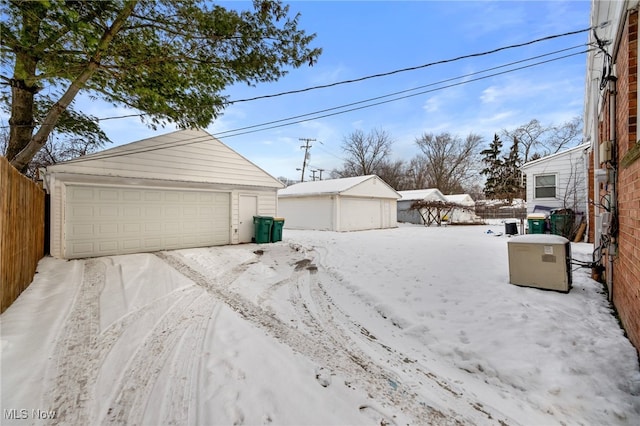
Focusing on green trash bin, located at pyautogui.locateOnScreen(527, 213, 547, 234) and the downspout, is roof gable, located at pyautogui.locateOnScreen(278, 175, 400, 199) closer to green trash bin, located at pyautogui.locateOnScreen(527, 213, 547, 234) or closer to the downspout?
green trash bin, located at pyautogui.locateOnScreen(527, 213, 547, 234)

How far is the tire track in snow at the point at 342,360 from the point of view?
222cm

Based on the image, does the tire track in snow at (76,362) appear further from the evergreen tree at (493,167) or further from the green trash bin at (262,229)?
the evergreen tree at (493,167)

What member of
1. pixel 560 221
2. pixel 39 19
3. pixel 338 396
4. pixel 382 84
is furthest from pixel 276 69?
pixel 560 221

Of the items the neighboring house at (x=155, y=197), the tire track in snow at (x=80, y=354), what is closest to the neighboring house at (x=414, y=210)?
the neighboring house at (x=155, y=197)

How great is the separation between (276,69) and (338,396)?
6335 mm

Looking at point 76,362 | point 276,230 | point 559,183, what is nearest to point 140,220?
point 276,230

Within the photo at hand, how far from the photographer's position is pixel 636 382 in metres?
2.41

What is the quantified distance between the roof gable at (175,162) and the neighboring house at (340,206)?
20.9 ft

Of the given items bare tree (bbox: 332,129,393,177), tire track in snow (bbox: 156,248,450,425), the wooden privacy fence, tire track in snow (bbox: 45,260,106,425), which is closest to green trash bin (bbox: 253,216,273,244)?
tire track in snow (bbox: 156,248,450,425)

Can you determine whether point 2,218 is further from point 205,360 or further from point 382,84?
point 382,84

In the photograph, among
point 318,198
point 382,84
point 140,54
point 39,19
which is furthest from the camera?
point 318,198

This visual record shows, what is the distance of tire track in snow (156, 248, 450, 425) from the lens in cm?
222

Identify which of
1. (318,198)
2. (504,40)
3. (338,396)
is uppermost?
(504,40)

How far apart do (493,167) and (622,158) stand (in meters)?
39.4
